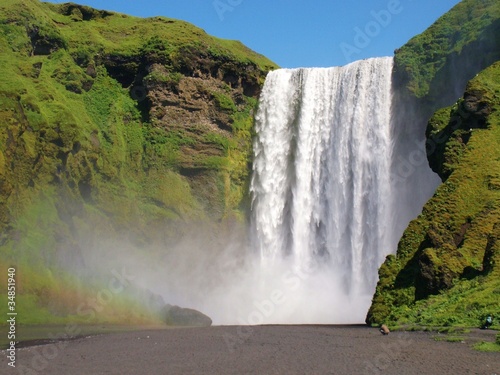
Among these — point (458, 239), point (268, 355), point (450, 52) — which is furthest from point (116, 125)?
point (268, 355)

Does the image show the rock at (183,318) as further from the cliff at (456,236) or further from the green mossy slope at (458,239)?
the green mossy slope at (458,239)

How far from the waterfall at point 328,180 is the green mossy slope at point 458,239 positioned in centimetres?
1582

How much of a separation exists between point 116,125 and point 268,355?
→ 145ft

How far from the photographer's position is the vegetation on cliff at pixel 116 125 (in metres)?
45.3

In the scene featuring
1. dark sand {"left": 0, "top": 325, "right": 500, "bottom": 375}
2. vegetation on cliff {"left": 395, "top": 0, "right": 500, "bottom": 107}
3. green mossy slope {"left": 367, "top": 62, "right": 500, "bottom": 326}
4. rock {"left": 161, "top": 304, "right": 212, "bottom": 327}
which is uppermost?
vegetation on cliff {"left": 395, "top": 0, "right": 500, "bottom": 107}

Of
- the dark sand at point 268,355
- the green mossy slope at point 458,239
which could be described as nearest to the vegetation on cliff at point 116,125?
the dark sand at point 268,355

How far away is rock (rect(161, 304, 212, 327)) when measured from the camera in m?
40.7

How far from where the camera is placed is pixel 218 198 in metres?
59.5

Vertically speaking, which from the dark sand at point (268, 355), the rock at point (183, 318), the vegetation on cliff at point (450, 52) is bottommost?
the rock at point (183, 318)

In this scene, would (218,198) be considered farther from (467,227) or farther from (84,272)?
(467,227)

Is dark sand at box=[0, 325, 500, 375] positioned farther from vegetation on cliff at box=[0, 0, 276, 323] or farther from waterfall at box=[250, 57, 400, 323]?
waterfall at box=[250, 57, 400, 323]

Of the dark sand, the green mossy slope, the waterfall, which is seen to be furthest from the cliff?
the waterfall
